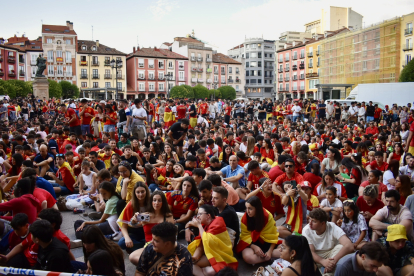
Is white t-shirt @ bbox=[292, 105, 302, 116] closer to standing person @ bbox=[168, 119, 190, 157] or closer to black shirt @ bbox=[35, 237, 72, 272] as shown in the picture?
standing person @ bbox=[168, 119, 190, 157]

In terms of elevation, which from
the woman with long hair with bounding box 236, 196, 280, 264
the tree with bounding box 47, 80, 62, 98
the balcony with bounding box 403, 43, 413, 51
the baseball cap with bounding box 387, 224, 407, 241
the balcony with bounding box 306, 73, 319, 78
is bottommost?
the woman with long hair with bounding box 236, 196, 280, 264

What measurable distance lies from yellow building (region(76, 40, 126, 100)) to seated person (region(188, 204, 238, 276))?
194ft

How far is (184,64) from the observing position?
233 feet

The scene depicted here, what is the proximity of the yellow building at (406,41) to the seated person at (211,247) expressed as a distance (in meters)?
42.6

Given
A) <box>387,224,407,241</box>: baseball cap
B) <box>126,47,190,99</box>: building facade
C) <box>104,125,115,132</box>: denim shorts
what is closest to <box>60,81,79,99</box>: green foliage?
<box>126,47,190,99</box>: building facade

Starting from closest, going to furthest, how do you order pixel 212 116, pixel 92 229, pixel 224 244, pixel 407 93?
1. pixel 92 229
2. pixel 224 244
3. pixel 212 116
4. pixel 407 93

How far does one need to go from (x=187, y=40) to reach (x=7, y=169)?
72426 mm

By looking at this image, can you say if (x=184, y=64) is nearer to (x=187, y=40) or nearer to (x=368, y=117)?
(x=187, y=40)

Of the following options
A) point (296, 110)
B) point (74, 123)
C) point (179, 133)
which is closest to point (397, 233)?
point (179, 133)

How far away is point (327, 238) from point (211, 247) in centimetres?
157

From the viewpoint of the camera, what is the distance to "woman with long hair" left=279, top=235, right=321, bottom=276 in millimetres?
3539

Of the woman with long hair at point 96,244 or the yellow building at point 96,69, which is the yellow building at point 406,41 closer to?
the woman with long hair at point 96,244

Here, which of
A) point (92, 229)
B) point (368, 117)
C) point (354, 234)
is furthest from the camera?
point (368, 117)

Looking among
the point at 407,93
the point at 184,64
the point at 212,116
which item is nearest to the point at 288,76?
the point at 184,64
